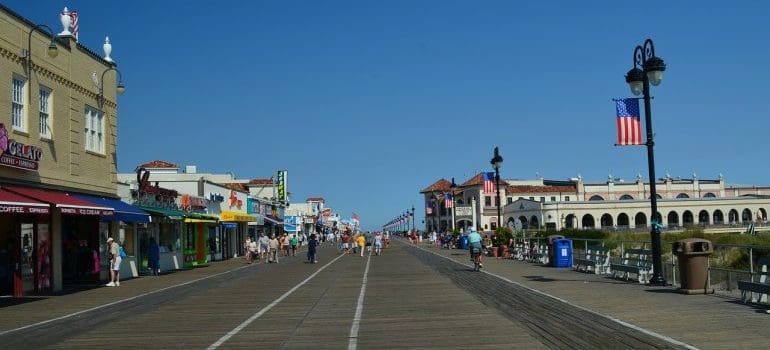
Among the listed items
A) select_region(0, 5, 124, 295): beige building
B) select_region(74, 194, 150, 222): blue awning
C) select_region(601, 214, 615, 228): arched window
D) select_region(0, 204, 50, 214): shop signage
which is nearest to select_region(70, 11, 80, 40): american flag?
select_region(0, 5, 124, 295): beige building

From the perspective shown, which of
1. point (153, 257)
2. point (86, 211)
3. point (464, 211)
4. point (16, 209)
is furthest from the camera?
point (464, 211)

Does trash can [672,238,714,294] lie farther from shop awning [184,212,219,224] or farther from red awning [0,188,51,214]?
shop awning [184,212,219,224]

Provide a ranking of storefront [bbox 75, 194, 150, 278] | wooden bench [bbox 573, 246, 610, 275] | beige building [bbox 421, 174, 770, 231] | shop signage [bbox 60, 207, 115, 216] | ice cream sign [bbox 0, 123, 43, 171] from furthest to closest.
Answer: beige building [bbox 421, 174, 770, 231], storefront [bbox 75, 194, 150, 278], wooden bench [bbox 573, 246, 610, 275], shop signage [bbox 60, 207, 115, 216], ice cream sign [bbox 0, 123, 43, 171]

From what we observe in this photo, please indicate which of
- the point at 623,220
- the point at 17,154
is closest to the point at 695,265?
the point at 17,154

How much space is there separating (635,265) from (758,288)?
8.29 metres

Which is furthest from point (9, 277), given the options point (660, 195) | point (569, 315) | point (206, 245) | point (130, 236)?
point (660, 195)

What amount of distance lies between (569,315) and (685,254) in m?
4.76

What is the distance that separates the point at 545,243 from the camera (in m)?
35.9

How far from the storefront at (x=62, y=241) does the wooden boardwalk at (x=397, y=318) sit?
1790mm

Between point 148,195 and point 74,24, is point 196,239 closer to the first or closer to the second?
point 148,195

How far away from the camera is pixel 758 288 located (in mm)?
14164

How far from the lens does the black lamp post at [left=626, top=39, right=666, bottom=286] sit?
20.3 metres

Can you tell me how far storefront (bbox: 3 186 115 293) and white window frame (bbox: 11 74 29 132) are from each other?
1.86 meters

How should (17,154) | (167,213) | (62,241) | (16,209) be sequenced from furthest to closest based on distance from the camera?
(167,213)
(62,241)
(17,154)
(16,209)
